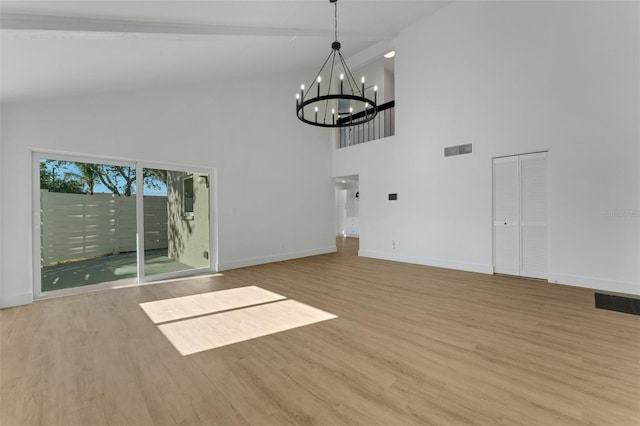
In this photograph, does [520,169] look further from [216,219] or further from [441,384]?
[216,219]

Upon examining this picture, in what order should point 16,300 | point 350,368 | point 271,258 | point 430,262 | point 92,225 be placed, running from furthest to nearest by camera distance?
point 271,258 → point 430,262 → point 92,225 → point 16,300 → point 350,368

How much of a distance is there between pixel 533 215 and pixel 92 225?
7.64 metres

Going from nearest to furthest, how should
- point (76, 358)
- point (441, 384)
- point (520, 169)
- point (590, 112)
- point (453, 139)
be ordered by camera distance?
point (441, 384), point (76, 358), point (590, 112), point (520, 169), point (453, 139)

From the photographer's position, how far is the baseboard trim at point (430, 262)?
219 inches

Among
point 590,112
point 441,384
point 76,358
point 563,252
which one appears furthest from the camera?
point 563,252

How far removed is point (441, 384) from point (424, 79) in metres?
6.37

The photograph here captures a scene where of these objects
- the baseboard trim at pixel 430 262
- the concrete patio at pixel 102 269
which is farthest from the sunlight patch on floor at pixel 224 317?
the baseboard trim at pixel 430 262

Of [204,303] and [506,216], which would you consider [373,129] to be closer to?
[506,216]

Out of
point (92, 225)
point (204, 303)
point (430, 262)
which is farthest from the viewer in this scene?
point (430, 262)

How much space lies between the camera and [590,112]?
4.32m

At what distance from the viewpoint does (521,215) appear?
509cm

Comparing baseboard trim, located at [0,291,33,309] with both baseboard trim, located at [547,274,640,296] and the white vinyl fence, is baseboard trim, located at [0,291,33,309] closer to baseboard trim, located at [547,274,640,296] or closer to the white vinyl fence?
the white vinyl fence

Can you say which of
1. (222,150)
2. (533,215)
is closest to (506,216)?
(533,215)

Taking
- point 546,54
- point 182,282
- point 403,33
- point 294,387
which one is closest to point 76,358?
point 294,387
